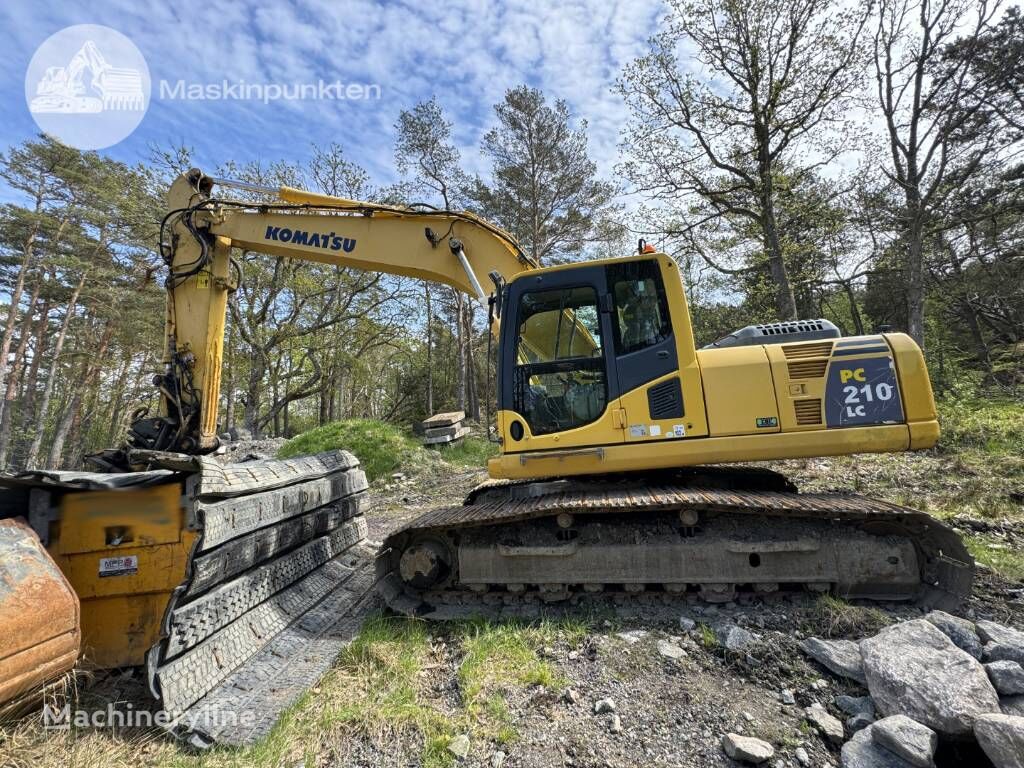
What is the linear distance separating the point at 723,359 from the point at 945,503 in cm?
404

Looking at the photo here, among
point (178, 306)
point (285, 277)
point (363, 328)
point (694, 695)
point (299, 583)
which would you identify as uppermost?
point (285, 277)

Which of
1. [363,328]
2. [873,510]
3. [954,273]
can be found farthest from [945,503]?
[363,328]

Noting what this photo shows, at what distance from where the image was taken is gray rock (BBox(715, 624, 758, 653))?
8.87 feet

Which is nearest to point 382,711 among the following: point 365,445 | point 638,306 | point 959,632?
point 959,632

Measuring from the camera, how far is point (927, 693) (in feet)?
6.50

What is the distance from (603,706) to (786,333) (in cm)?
320

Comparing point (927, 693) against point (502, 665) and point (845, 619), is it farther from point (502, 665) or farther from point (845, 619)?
point (502, 665)

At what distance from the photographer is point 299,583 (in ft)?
12.3

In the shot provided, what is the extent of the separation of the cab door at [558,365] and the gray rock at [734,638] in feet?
4.54

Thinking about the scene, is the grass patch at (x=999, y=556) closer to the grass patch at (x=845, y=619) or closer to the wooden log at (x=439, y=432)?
the grass patch at (x=845, y=619)

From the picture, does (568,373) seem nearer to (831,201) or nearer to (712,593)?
(712,593)

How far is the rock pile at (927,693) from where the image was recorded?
1.75m

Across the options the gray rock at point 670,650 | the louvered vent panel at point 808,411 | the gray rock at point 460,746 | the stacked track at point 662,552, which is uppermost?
the louvered vent panel at point 808,411

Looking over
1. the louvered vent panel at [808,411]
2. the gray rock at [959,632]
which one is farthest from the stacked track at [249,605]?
the louvered vent panel at [808,411]
